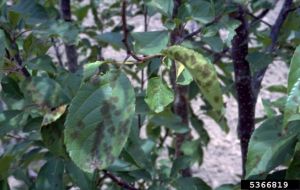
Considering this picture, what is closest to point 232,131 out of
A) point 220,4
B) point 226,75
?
point 226,75

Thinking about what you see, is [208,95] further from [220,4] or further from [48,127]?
[220,4]

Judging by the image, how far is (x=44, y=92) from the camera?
2.92ft

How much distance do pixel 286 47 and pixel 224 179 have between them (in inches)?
58.1

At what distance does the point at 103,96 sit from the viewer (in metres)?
0.70

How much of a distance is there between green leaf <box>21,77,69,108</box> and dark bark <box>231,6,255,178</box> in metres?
0.46

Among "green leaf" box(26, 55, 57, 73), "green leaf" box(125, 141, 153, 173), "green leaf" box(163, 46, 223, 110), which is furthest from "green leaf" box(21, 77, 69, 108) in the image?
"green leaf" box(163, 46, 223, 110)

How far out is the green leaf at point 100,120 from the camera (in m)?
0.67

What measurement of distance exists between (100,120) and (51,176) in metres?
0.38

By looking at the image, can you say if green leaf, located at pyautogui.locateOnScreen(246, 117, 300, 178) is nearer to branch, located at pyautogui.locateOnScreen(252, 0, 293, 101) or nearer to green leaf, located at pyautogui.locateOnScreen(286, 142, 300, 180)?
green leaf, located at pyautogui.locateOnScreen(286, 142, 300, 180)

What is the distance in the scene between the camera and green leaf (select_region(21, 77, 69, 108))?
2.89 feet

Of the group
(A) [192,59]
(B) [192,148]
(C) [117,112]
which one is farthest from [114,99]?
(B) [192,148]

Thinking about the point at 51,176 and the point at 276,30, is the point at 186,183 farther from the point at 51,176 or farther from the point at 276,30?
the point at 276,30

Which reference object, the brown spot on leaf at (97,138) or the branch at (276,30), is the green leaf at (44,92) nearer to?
the brown spot on leaf at (97,138)

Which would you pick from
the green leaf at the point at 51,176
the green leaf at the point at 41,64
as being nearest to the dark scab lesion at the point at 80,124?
the green leaf at the point at 41,64
